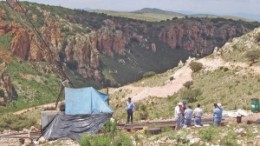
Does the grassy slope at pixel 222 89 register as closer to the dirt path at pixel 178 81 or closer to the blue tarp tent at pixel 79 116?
the dirt path at pixel 178 81

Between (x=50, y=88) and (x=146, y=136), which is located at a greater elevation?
(x=146, y=136)

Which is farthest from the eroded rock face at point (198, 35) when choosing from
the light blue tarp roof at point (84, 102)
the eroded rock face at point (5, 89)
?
the light blue tarp roof at point (84, 102)

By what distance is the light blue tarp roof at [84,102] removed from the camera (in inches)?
1100

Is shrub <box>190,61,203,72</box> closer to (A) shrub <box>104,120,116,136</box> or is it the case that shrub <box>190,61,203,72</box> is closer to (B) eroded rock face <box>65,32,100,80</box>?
(A) shrub <box>104,120,116,136</box>

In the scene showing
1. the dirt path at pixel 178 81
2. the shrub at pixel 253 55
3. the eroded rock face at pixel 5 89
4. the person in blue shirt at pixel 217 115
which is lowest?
the eroded rock face at pixel 5 89

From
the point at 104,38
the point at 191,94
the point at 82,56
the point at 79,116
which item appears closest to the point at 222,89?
the point at 191,94

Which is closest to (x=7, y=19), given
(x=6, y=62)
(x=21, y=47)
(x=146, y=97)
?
(x=21, y=47)

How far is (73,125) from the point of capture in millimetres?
27328

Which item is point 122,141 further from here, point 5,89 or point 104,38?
point 104,38

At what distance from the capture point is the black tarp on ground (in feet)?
88.7

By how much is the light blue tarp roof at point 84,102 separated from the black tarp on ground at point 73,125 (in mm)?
364

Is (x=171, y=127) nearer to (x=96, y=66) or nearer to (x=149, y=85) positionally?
(x=149, y=85)

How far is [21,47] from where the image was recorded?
4242 inches

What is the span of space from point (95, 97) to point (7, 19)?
87629 mm
